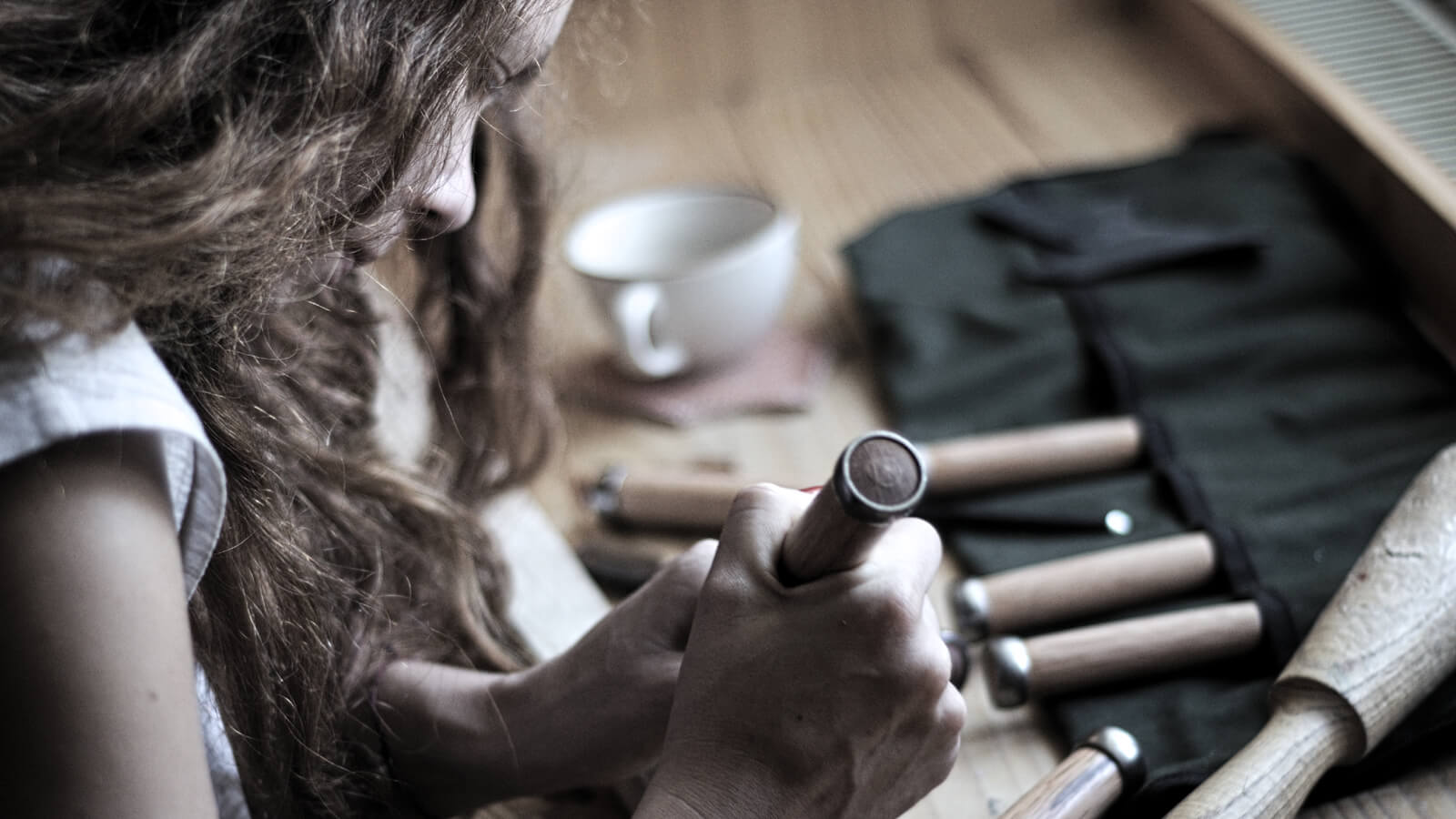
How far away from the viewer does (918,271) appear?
882 mm

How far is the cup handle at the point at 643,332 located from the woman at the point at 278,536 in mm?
200

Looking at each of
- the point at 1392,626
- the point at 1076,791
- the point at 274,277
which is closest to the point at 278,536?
the point at 274,277

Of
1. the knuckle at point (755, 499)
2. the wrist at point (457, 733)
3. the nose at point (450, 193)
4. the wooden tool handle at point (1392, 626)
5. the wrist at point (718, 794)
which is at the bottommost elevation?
the wrist at point (457, 733)

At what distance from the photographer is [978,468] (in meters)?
0.68

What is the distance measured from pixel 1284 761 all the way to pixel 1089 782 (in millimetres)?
71

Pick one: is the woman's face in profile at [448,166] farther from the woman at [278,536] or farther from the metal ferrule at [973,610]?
the metal ferrule at [973,610]

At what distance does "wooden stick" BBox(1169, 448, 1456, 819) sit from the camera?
0.45 meters

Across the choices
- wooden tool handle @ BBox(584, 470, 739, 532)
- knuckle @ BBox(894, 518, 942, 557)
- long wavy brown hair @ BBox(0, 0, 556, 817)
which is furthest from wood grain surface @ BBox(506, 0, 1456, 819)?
knuckle @ BBox(894, 518, 942, 557)

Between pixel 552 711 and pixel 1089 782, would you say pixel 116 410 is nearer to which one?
pixel 552 711

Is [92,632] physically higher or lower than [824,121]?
higher

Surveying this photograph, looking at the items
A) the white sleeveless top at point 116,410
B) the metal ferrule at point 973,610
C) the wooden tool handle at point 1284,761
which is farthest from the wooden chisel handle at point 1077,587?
the white sleeveless top at point 116,410

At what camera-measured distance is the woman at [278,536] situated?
37cm

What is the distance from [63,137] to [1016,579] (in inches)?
17.1

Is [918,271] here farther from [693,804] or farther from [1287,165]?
[693,804]
